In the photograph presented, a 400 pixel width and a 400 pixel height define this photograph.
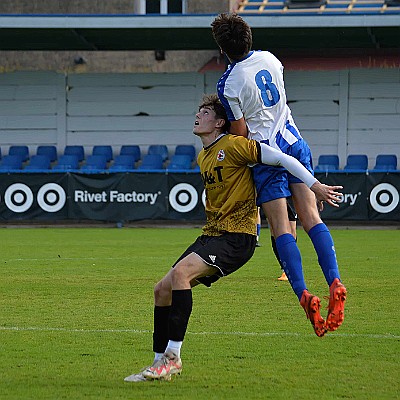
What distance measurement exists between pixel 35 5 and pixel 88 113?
4.25 m

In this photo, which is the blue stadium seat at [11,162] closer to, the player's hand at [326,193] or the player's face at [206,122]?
the player's face at [206,122]

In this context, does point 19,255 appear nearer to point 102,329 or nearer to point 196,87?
point 102,329

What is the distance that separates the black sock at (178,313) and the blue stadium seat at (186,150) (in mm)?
22687

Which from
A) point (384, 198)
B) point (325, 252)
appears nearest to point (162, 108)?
point (384, 198)

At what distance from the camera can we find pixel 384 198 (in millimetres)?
23484

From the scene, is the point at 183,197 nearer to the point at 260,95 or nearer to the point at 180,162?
the point at 180,162

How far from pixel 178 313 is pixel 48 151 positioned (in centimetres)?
2445

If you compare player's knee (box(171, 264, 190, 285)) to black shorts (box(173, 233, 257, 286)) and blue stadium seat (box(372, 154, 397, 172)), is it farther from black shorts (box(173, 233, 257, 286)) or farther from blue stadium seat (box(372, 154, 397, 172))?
blue stadium seat (box(372, 154, 397, 172))

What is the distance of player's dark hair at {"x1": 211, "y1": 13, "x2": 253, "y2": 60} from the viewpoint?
6527 millimetres

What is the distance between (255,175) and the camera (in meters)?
6.35

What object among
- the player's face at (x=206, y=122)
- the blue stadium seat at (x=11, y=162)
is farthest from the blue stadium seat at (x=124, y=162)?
the player's face at (x=206, y=122)

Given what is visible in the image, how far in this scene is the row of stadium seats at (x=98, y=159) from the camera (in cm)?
2800

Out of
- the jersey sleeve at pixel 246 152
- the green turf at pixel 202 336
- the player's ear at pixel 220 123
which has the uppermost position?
the player's ear at pixel 220 123

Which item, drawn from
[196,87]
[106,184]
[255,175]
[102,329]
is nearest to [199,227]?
[106,184]
